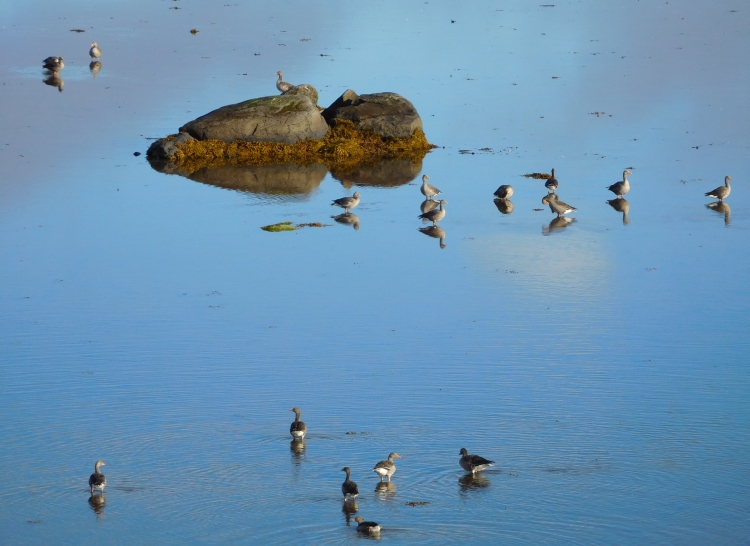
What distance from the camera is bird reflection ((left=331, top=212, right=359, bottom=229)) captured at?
1106 inches

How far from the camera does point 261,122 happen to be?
3528 cm

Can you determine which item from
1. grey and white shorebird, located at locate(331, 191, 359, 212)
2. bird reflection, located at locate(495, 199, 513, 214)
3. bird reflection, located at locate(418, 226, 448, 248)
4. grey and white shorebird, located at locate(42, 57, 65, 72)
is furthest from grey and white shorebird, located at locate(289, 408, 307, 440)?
grey and white shorebird, located at locate(42, 57, 65, 72)

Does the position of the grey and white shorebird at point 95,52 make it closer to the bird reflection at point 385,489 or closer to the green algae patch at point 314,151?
the green algae patch at point 314,151

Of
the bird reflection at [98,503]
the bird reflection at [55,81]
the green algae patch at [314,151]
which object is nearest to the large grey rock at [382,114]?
the green algae patch at [314,151]

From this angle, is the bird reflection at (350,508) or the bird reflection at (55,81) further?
the bird reflection at (55,81)

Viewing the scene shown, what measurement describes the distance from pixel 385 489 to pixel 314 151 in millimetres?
21658

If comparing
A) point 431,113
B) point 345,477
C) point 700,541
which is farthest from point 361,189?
point 700,541

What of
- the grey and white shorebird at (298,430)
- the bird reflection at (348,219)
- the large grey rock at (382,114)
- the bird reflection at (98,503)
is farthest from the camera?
the large grey rock at (382,114)

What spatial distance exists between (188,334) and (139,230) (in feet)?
25.9

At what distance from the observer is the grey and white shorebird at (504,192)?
2958cm

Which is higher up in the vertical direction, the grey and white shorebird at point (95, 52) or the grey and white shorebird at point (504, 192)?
the grey and white shorebird at point (95, 52)

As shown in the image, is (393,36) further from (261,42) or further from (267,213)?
(267,213)

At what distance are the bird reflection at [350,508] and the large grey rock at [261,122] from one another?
22.1 m

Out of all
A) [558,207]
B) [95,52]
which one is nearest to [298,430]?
[558,207]
